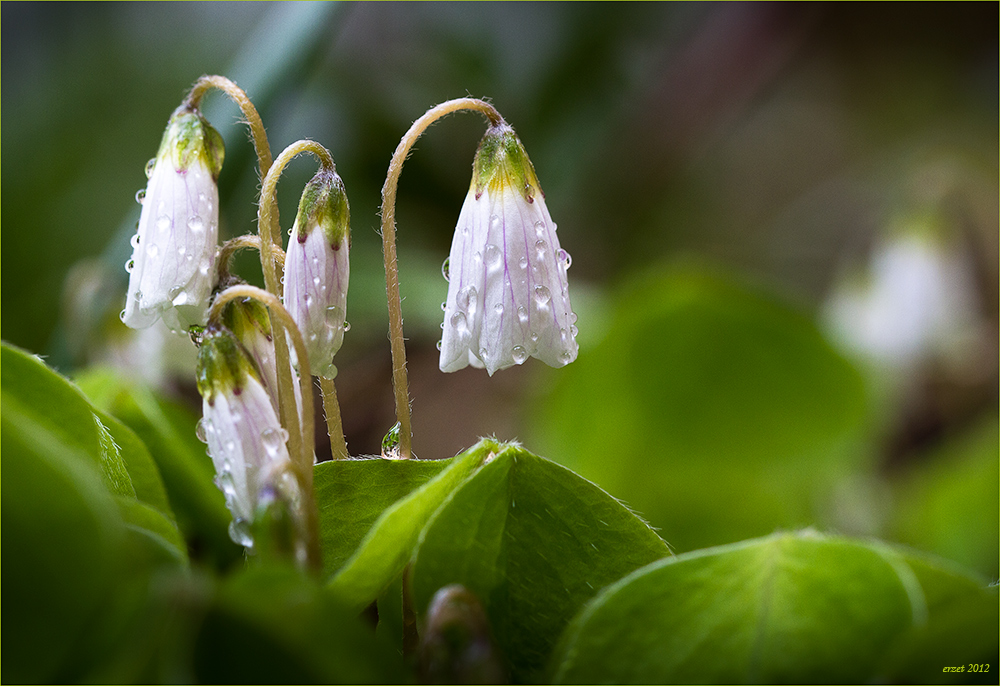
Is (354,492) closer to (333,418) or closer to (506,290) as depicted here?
(333,418)

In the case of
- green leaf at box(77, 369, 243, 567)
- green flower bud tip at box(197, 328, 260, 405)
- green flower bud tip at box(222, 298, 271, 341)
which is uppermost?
green flower bud tip at box(222, 298, 271, 341)

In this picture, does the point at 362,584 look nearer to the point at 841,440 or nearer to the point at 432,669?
the point at 432,669

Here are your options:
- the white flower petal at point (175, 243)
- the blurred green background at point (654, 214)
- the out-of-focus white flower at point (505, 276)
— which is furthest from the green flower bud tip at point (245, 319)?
the blurred green background at point (654, 214)

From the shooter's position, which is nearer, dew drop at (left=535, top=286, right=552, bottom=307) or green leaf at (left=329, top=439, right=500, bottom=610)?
green leaf at (left=329, top=439, right=500, bottom=610)

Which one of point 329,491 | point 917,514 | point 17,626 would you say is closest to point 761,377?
point 917,514

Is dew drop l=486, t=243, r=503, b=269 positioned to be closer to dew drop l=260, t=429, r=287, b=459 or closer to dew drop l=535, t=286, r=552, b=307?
dew drop l=535, t=286, r=552, b=307

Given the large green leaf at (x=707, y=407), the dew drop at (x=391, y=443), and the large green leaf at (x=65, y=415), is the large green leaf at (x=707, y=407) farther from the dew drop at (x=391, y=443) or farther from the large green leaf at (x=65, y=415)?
the large green leaf at (x=65, y=415)

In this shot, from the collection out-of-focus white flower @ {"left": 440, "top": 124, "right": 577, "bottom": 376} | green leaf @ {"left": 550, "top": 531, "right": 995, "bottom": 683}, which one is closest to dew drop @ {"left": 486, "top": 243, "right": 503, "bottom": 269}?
out-of-focus white flower @ {"left": 440, "top": 124, "right": 577, "bottom": 376}
